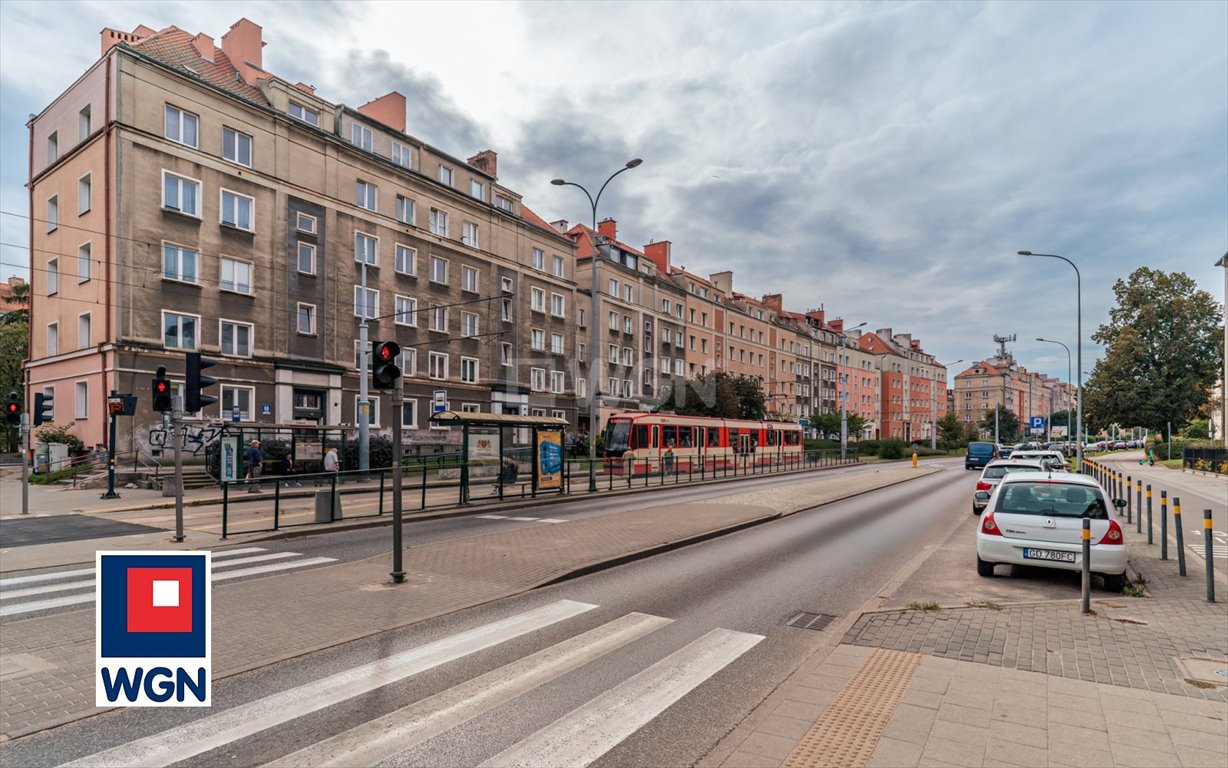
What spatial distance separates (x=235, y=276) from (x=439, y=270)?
37.5ft

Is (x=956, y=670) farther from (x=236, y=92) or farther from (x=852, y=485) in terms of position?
(x=236, y=92)

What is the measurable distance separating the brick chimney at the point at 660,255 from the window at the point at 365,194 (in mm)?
31125

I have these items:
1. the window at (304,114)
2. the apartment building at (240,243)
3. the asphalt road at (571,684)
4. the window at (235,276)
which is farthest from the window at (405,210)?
the asphalt road at (571,684)

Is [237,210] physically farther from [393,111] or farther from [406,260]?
[393,111]

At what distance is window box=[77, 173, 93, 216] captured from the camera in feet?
87.4

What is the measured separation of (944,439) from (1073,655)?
267ft

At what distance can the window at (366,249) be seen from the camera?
110 ft

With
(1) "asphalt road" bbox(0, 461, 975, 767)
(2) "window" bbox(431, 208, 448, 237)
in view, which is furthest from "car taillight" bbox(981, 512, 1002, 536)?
(2) "window" bbox(431, 208, 448, 237)

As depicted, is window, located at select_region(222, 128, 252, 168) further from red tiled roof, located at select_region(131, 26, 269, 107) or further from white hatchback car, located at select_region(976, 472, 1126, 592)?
white hatchback car, located at select_region(976, 472, 1126, 592)

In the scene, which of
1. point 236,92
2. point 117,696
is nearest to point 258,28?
point 236,92

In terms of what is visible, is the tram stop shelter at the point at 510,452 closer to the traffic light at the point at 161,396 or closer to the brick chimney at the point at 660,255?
the traffic light at the point at 161,396

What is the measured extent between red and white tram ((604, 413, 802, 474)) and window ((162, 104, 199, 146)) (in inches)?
817

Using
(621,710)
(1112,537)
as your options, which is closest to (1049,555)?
(1112,537)

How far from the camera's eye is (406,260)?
A: 119 feet
